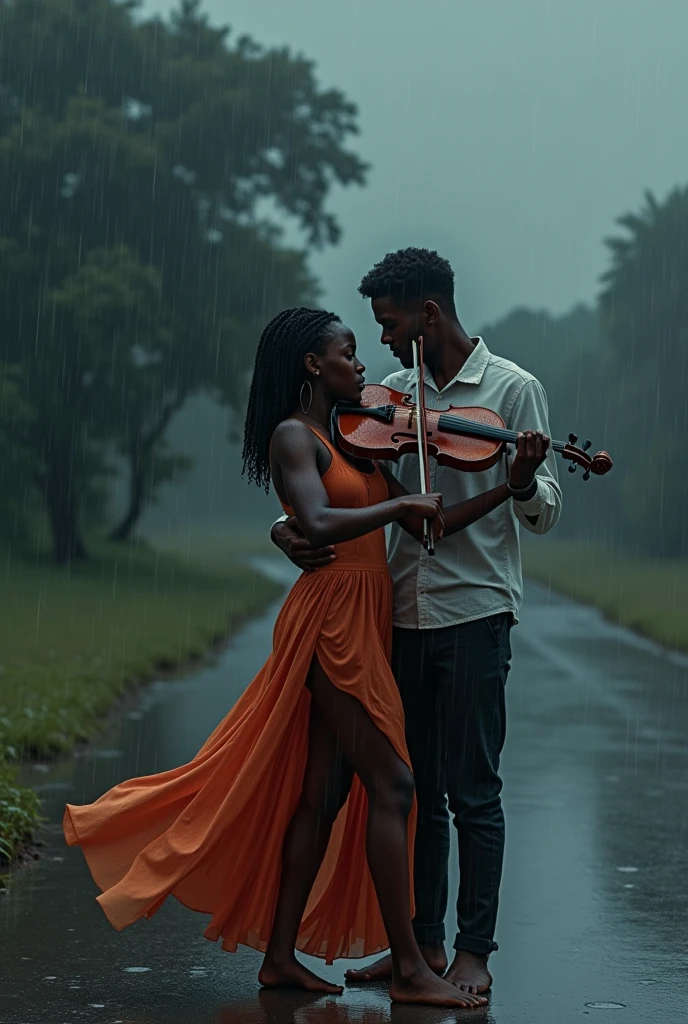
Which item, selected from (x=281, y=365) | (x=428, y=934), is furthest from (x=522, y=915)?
(x=281, y=365)

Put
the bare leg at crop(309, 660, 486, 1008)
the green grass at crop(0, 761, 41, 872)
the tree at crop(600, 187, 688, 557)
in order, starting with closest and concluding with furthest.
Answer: the bare leg at crop(309, 660, 486, 1008) < the green grass at crop(0, 761, 41, 872) < the tree at crop(600, 187, 688, 557)

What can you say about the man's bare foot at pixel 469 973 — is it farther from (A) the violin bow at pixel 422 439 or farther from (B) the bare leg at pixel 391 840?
(A) the violin bow at pixel 422 439

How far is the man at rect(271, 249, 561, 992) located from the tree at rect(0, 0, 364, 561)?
86.4ft

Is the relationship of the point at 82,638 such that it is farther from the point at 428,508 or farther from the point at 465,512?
the point at 428,508

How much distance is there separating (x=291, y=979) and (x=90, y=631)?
535 inches

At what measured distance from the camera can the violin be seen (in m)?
4.86

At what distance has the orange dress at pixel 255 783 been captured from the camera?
194 inches

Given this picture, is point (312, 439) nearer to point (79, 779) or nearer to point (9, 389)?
point (79, 779)

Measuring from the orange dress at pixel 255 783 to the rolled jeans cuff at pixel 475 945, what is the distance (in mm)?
380

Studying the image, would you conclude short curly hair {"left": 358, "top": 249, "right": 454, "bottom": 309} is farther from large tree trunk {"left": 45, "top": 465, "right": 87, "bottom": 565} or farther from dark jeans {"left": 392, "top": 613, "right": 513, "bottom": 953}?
large tree trunk {"left": 45, "top": 465, "right": 87, "bottom": 565}

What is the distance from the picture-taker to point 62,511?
119ft

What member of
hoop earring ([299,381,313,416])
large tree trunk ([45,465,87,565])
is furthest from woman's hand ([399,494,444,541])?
large tree trunk ([45,465,87,565])

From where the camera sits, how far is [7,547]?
38219 millimetres

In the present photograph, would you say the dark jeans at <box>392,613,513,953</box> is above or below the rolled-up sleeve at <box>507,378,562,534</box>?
below
